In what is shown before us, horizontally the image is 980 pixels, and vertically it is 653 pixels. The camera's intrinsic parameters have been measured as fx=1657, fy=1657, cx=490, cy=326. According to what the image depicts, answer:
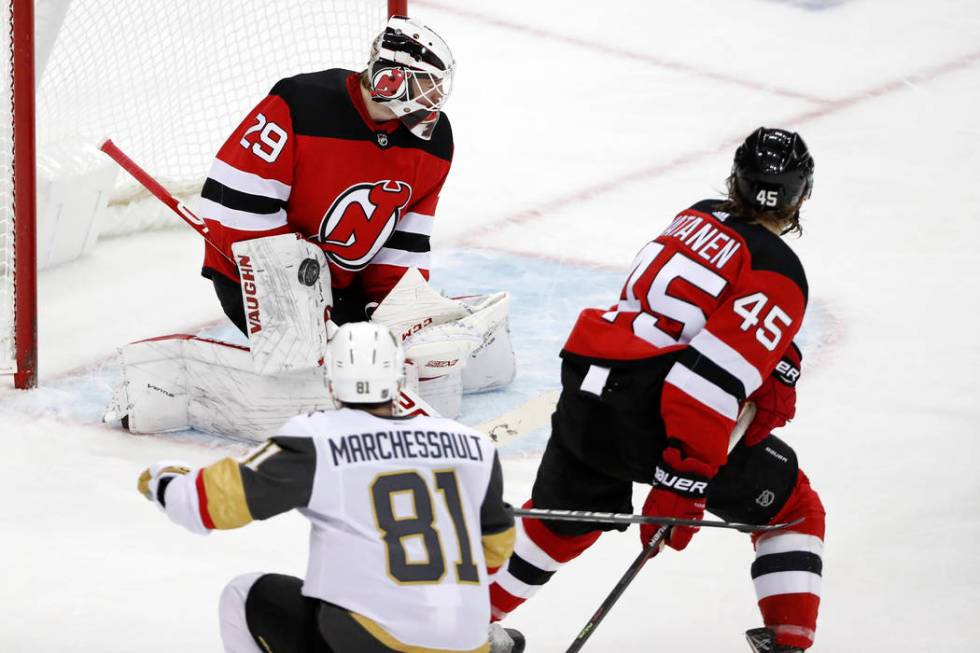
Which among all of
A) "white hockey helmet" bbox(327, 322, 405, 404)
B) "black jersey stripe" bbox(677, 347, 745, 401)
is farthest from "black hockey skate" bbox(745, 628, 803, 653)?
"white hockey helmet" bbox(327, 322, 405, 404)

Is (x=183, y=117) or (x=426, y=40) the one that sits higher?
(x=426, y=40)

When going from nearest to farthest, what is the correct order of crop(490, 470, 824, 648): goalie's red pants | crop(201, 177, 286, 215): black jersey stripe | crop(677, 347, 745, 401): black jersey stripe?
crop(677, 347, 745, 401): black jersey stripe, crop(490, 470, 824, 648): goalie's red pants, crop(201, 177, 286, 215): black jersey stripe

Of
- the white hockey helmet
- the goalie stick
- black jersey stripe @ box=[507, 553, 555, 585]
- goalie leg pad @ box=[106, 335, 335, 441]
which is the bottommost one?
the goalie stick

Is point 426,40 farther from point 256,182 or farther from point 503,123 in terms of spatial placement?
point 503,123

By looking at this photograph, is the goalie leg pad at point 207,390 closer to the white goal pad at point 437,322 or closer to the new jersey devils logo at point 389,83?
the white goal pad at point 437,322

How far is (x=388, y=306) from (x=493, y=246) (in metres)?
1.45

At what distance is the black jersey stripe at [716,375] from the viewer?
2543mm

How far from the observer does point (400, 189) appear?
3617 mm

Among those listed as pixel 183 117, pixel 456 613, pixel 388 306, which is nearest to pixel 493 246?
pixel 183 117

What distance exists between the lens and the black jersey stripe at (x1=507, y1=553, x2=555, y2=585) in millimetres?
2822

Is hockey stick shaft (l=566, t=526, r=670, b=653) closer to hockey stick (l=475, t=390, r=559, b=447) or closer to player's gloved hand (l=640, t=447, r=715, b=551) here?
player's gloved hand (l=640, t=447, r=715, b=551)

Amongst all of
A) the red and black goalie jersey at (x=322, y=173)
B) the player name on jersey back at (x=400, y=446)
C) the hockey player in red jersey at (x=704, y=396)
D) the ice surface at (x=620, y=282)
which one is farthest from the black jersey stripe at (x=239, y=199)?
the player name on jersey back at (x=400, y=446)

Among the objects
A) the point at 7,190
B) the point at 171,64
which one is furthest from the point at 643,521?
the point at 171,64

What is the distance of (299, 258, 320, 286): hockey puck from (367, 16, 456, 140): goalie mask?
37 cm
